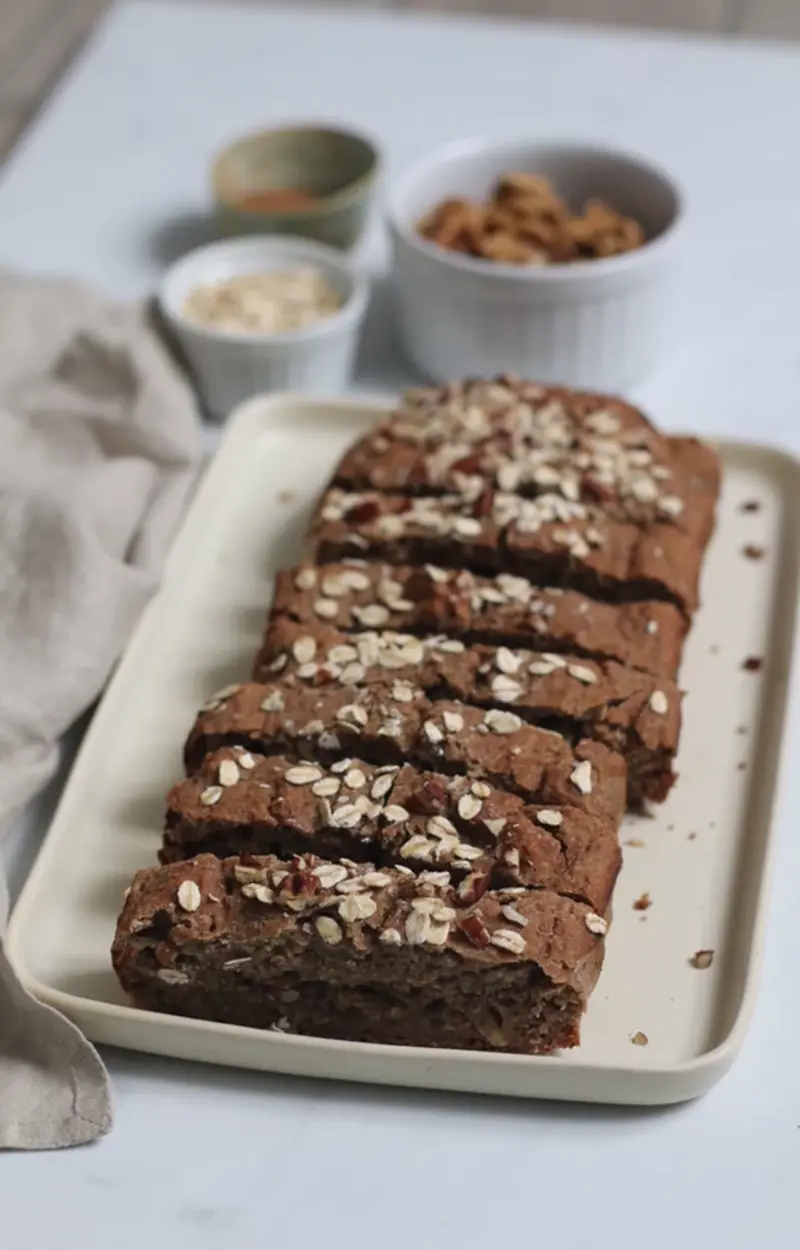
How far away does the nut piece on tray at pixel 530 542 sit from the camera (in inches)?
91.8

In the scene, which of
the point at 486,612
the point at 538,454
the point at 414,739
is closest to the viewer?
the point at 414,739

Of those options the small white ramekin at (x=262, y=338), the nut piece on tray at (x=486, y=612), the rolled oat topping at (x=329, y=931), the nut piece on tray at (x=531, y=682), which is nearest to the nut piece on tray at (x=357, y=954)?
the rolled oat topping at (x=329, y=931)

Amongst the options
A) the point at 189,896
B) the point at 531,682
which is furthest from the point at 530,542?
the point at 189,896

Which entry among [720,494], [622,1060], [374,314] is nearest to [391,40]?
[374,314]

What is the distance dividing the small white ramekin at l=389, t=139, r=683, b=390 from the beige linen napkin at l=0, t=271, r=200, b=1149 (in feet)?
1.59

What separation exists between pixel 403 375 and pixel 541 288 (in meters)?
0.42

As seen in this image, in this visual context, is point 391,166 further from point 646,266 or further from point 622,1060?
point 622,1060

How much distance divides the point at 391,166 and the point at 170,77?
76 centimetres

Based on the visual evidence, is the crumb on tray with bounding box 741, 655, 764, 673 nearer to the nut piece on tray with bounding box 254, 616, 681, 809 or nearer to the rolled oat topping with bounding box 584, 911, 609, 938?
the nut piece on tray with bounding box 254, 616, 681, 809

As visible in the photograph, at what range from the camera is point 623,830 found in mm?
2137

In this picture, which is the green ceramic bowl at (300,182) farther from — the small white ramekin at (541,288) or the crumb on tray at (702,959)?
the crumb on tray at (702,959)

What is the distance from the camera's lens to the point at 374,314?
127 inches

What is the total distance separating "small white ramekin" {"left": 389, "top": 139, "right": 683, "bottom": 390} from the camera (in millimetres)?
2760

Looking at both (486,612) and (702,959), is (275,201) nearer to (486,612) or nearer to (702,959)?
(486,612)
